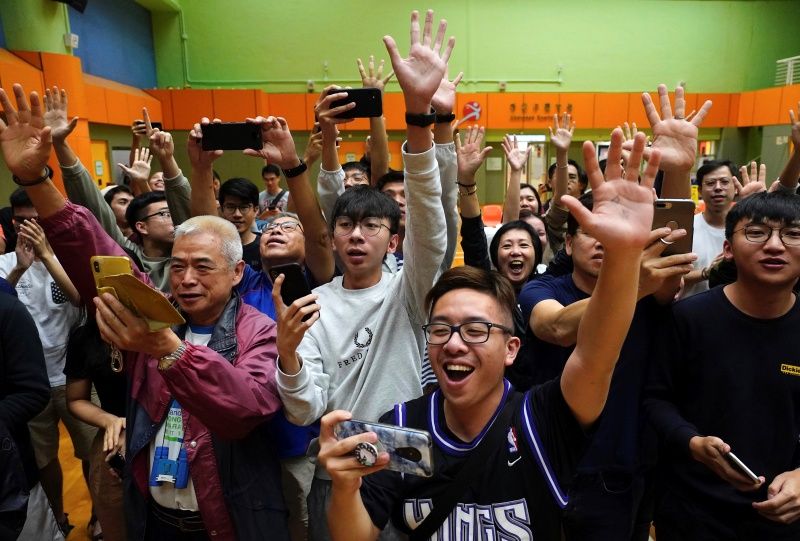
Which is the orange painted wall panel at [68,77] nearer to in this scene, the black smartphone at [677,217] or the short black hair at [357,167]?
the short black hair at [357,167]

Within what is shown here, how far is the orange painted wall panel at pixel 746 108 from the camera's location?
11.3 m

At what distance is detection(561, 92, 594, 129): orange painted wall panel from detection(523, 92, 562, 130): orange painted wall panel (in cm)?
14

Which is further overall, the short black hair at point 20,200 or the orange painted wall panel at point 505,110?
the orange painted wall panel at point 505,110

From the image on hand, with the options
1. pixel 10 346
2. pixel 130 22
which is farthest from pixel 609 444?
pixel 130 22

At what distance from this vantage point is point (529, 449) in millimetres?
1232

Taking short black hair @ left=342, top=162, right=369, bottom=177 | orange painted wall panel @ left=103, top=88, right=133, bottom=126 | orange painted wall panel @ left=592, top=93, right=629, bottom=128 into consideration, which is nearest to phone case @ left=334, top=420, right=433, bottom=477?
short black hair @ left=342, top=162, right=369, bottom=177

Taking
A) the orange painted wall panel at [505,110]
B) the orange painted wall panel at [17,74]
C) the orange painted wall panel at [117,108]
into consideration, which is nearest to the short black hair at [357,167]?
the orange painted wall panel at [17,74]

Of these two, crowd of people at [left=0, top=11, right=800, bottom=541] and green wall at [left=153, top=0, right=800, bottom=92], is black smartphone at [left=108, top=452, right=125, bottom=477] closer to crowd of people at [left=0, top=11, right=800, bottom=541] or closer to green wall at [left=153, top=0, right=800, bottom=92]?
crowd of people at [left=0, top=11, right=800, bottom=541]

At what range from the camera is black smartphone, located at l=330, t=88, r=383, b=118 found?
2.35m

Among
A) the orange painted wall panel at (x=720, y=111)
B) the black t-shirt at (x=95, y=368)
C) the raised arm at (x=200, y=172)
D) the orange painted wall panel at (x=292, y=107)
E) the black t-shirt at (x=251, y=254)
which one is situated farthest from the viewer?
the orange painted wall panel at (x=720, y=111)

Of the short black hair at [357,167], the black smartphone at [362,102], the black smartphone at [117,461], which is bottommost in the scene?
the black smartphone at [117,461]

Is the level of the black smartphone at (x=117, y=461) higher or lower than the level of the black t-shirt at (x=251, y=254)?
lower

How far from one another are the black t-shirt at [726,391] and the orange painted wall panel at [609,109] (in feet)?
34.4

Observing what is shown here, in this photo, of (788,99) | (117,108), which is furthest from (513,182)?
(788,99)
